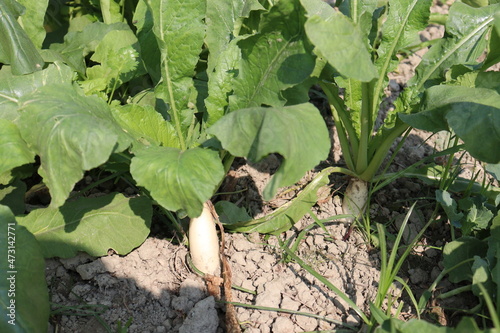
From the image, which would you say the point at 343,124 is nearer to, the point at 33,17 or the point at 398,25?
the point at 398,25

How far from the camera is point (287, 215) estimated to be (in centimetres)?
224

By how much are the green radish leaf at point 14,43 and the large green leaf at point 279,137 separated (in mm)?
959

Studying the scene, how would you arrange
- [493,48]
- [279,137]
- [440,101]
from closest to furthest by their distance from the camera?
[279,137] < [440,101] < [493,48]

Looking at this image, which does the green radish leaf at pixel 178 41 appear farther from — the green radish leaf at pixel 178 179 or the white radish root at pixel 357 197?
the white radish root at pixel 357 197

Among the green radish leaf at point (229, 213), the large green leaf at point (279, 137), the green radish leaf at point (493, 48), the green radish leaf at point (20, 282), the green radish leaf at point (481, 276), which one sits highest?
the green radish leaf at point (493, 48)

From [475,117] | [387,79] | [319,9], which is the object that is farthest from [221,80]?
[475,117]

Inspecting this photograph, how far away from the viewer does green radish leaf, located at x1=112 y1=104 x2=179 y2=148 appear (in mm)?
2059

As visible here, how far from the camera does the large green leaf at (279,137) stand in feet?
5.37

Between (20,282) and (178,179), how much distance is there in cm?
59

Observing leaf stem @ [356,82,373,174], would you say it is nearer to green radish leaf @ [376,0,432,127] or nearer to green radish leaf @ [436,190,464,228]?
green radish leaf @ [376,0,432,127]

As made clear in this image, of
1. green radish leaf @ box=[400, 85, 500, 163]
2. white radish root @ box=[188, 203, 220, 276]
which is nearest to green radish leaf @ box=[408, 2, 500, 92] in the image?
green radish leaf @ box=[400, 85, 500, 163]

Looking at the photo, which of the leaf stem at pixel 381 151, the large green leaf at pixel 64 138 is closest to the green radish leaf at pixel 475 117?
the leaf stem at pixel 381 151

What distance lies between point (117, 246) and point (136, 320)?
29 cm

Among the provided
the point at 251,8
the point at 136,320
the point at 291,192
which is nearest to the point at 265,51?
the point at 251,8
